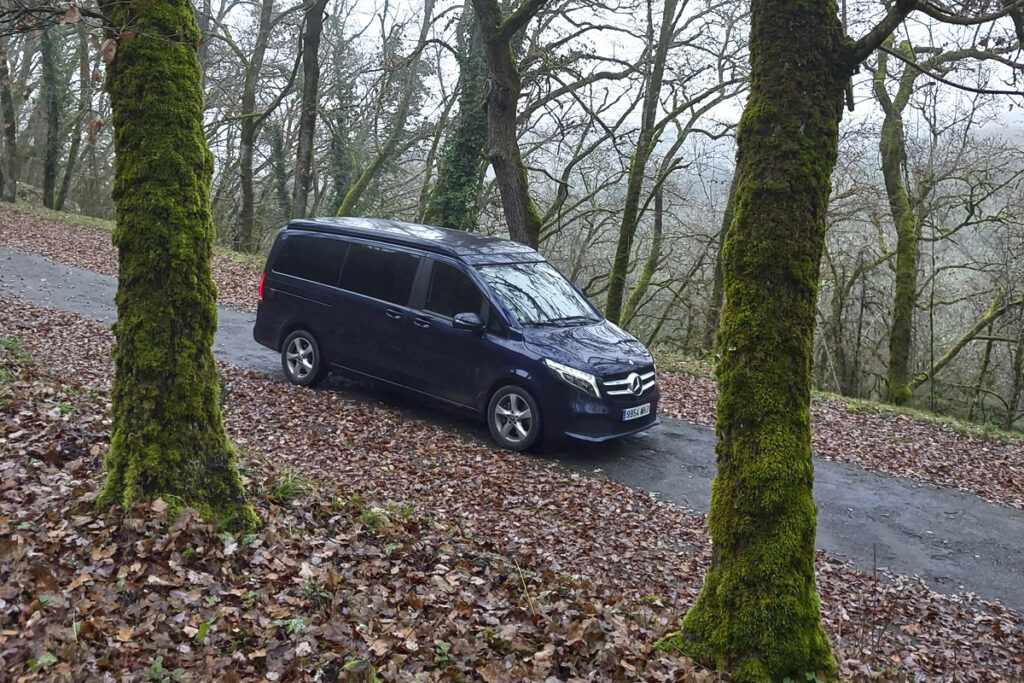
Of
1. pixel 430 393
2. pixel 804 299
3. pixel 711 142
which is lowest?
pixel 430 393

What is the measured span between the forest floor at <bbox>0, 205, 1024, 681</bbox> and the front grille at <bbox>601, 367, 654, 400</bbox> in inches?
41.1

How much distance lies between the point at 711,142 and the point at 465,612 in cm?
1938

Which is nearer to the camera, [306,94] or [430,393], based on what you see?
[430,393]

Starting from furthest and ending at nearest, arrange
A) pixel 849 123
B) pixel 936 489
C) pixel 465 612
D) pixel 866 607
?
pixel 849 123, pixel 936 489, pixel 866 607, pixel 465 612

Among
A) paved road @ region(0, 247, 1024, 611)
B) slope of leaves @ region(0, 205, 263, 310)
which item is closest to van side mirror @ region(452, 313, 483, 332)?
paved road @ region(0, 247, 1024, 611)

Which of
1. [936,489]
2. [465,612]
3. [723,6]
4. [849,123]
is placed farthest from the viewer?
[849,123]

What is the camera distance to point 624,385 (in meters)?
8.59

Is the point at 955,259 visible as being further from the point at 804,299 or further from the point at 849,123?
the point at 804,299

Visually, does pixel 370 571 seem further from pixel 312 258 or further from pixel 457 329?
pixel 312 258

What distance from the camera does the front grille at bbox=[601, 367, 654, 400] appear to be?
844 centimetres

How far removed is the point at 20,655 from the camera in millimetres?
3463

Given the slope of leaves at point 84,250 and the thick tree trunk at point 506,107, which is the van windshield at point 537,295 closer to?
the thick tree trunk at point 506,107

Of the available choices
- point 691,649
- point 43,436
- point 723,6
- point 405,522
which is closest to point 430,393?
point 405,522

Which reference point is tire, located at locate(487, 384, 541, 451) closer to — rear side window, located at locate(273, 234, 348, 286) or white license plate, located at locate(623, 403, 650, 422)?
white license plate, located at locate(623, 403, 650, 422)
